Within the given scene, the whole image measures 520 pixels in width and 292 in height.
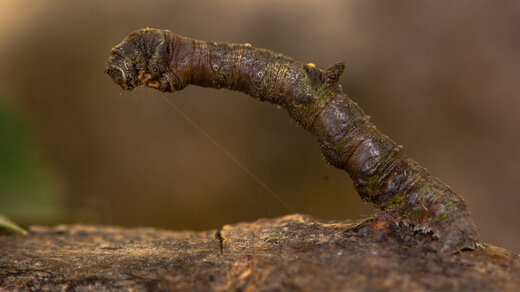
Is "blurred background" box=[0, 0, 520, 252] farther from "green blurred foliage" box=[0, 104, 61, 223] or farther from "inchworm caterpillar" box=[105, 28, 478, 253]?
"inchworm caterpillar" box=[105, 28, 478, 253]

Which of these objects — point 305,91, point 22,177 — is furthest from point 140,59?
point 22,177

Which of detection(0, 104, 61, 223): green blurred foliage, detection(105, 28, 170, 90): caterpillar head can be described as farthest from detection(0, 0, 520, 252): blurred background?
detection(105, 28, 170, 90): caterpillar head

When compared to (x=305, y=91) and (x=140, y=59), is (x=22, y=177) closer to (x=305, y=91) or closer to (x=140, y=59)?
(x=140, y=59)

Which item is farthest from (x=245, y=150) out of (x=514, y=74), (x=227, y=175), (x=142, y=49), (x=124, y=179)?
(x=514, y=74)

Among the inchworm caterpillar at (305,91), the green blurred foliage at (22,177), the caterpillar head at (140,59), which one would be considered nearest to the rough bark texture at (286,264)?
the inchworm caterpillar at (305,91)

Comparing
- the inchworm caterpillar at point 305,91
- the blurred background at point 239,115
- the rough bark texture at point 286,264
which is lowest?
the rough bark texture at point 286,264

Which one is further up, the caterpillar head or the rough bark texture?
the caterpillar head

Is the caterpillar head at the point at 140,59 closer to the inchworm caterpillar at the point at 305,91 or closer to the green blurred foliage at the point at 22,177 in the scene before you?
the inchworm caterpillar at the point at 305,91

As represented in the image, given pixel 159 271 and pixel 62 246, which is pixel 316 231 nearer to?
pixel 159 271
